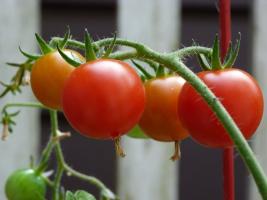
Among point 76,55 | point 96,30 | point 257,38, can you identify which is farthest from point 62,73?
point 96,30

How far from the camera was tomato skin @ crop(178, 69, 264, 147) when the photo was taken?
446 mm

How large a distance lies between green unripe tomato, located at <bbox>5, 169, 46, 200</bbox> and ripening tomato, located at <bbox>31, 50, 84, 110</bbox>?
0.70 feet

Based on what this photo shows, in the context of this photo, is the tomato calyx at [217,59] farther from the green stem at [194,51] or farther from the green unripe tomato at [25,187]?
the green unripe tomato at [25,187]

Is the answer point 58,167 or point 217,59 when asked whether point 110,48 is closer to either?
point 217,59

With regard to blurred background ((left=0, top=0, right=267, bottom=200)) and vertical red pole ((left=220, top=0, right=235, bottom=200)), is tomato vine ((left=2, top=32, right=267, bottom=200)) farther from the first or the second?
blurred background ((left=0, top=0, right=267, bottom=200))

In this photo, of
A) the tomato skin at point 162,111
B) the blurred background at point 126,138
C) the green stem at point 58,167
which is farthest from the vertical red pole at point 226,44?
the blurred background at point 126,138

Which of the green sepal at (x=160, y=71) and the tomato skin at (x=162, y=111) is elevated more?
the green sepal at (x=160, y=71)

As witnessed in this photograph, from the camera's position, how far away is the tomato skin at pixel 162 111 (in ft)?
1.65

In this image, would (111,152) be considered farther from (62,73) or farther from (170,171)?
(62,73)

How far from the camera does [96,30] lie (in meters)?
1.68

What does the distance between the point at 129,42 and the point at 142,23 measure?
101 centimetres

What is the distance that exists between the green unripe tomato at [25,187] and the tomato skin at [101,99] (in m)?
0.29

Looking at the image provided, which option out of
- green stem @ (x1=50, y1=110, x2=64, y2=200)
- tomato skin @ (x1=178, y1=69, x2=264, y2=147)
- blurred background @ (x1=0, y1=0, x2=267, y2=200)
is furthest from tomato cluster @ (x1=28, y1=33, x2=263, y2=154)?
blurred background @ (x1=0, y1=0, x2=267, y2=200)

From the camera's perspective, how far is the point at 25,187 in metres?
0.70
